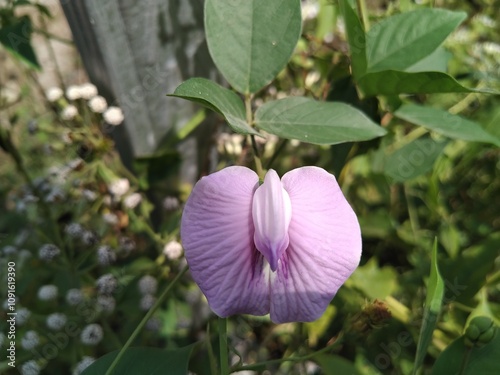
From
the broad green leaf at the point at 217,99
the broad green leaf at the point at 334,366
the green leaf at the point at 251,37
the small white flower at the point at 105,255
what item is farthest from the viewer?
the small white flower at the point at 105,255

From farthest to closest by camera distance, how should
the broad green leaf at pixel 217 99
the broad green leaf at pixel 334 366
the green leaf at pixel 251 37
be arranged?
the broad green leaf at pixel 334 366
the green leaf at pixel 251 37
the broad green leaf at pixel 217 99

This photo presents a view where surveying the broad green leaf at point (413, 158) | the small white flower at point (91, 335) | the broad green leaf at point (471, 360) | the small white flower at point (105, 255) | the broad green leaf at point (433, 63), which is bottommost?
the small white flower at point (91, 335)

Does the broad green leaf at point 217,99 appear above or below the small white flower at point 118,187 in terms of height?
above

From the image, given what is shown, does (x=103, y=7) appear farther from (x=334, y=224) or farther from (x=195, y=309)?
(x=195, y=309)

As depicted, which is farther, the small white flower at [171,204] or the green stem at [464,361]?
the small white flower at [171,204]

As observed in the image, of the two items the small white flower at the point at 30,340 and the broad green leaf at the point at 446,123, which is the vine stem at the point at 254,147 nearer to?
the broad green leaf at the point at 446,123

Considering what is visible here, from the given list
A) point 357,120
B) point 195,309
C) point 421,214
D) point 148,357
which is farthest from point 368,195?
point 148,357

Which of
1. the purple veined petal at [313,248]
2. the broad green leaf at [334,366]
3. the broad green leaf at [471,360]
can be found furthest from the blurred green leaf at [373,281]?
the purple veined petal at [313,248]

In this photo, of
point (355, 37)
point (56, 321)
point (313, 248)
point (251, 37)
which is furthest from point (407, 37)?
point (56, 321)
